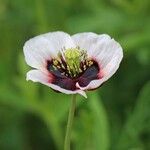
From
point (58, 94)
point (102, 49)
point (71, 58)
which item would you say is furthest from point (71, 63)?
point (58, 94)

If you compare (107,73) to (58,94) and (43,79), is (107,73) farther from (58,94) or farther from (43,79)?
(58,94)

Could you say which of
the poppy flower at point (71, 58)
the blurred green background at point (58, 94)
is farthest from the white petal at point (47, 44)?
the blurred green background at point (58, 94)

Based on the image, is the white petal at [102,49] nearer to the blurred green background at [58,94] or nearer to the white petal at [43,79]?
the white petal at [43,79]

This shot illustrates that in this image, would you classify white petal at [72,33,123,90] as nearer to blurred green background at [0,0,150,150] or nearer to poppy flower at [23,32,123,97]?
poppy flower at [23,32,123,97]

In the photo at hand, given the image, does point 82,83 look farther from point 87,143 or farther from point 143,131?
point 143,131

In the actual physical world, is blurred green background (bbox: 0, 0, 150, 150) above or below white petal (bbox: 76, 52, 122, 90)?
below

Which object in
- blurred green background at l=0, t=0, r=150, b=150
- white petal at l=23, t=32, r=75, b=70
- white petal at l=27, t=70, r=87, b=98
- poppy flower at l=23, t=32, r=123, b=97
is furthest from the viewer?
blurred green background at l=0, t=0, r=150, b=150

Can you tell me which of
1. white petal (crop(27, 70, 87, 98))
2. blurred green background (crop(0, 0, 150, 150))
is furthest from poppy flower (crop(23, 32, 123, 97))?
blurred green background (crop(0, 0, 150, 150))
